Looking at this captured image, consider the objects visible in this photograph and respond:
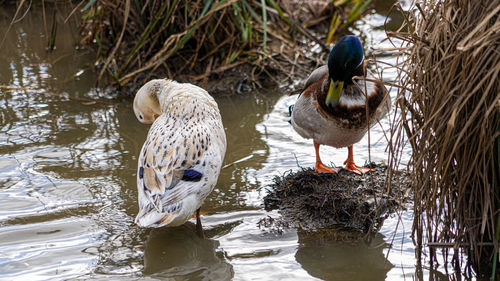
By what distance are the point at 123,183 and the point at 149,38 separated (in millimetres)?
2353

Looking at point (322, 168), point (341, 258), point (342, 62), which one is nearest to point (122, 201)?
point (322, 168)

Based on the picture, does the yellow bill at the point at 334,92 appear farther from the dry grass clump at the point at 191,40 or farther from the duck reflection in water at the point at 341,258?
the dry grass clump at the point at 191,40

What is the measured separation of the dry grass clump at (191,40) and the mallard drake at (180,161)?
1.93 m

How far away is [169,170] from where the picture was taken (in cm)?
374

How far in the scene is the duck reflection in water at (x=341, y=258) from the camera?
3.51 meters

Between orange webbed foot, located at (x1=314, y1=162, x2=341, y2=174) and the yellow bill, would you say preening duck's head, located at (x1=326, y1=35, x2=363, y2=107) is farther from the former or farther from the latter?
orange webbed foot, located at (x1=314, y1=162, x2=341, y2=174)

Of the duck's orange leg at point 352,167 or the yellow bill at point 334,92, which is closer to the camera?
the yellow bill at point 334,92

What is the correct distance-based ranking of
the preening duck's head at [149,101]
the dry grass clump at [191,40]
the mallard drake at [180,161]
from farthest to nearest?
1. the dry grass clump at [191,40]
2. the preening duck's head at [149,101]
3. the mallard drake at [180,161]

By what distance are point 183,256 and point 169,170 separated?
0.55 meters

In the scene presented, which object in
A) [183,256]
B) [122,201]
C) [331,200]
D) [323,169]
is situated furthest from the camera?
[323,169]

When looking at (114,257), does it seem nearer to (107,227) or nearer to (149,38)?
(107,227)

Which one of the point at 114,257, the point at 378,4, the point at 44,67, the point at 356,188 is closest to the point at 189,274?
the point at 114,257

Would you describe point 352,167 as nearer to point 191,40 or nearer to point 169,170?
point 169,170

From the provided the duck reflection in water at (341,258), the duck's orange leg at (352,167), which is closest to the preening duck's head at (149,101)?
the duck's orange leg at (352,167)
